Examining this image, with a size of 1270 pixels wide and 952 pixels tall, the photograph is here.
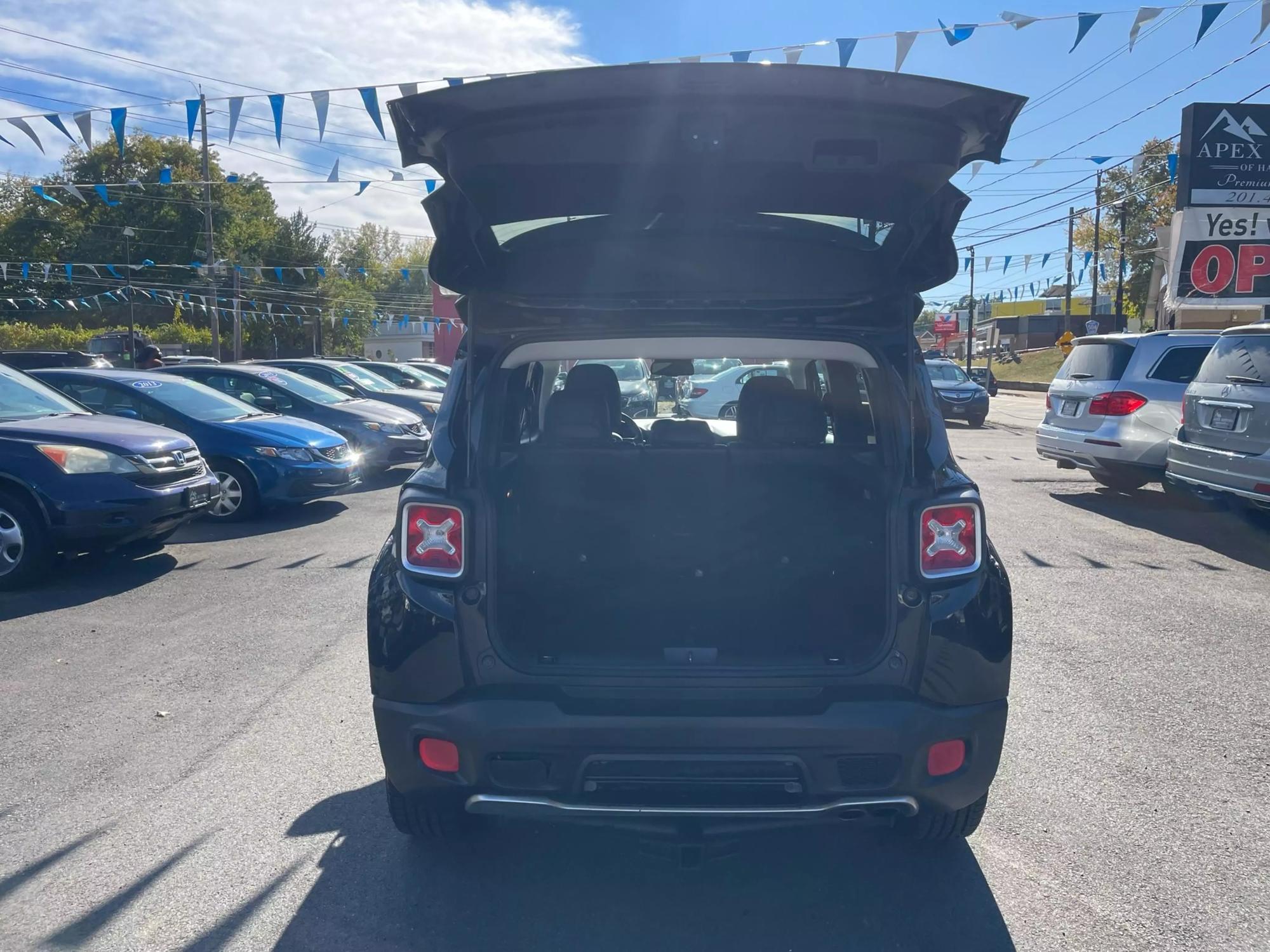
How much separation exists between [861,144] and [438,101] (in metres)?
1.18

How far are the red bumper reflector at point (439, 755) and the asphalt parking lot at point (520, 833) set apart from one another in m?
0.50

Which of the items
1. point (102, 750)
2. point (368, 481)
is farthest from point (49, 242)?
point (102, 750)

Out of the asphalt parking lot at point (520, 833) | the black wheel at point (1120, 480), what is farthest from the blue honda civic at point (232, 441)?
the black wheel at point (1120, 480)

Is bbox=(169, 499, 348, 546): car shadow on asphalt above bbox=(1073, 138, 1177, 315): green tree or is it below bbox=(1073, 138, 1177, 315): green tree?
below

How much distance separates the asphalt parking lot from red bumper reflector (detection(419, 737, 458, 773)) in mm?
503

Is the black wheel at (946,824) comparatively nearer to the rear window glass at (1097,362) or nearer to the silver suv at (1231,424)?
the silver suv at (1231,424)

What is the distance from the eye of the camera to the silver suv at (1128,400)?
9930 millimetres

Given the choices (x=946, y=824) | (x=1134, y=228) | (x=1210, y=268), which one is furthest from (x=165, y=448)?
(x=1134, y=228)

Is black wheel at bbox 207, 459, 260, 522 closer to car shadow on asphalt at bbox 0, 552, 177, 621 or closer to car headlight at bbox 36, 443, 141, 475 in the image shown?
car shadow on asphalt at bbox 0, 552, 177, 621

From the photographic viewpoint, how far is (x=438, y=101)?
105 inches

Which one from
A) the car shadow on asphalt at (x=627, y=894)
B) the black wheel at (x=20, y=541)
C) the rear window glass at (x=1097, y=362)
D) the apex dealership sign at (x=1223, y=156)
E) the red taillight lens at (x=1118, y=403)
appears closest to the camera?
the car shadow on asphalt at (x=627, y=894)

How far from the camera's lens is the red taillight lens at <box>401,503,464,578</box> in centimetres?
283

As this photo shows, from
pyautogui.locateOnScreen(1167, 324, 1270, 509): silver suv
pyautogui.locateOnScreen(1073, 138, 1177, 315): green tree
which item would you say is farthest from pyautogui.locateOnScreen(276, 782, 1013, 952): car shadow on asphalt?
pyautogui.locateOnScreen(1073, 138, 1177, 315): green tree

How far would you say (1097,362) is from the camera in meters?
10.7
